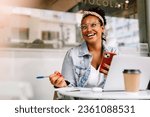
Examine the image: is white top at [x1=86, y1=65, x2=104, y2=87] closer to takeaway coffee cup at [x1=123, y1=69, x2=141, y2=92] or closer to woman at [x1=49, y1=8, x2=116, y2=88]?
woman at [x1=49, y1=8, x2=116, y2=88]

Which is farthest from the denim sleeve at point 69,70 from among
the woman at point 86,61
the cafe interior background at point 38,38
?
the cafe interior background at point 38,38

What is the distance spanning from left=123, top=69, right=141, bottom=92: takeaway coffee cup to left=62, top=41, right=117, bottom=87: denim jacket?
11.5 inches

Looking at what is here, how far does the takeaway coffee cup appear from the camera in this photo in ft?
3.33

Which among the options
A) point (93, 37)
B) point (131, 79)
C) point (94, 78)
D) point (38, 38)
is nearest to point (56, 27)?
point (38, 38)

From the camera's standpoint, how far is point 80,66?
1323 millimetres

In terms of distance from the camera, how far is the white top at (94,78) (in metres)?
1.24

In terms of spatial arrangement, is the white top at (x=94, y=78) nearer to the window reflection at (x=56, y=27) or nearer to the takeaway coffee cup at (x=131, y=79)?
the takeaway coffee cup at (x=131, y=79)

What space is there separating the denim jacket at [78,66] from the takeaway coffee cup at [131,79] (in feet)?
0.96

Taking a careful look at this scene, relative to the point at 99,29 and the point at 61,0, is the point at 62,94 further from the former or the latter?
the point at 61,0

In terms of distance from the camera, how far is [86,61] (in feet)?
4.37

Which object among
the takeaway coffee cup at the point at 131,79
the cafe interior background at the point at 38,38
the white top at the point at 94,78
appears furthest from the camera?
the cafe interior background at the point at 38,38

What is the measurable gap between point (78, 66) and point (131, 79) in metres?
0.37

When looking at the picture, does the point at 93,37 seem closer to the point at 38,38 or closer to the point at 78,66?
the point at 78,66

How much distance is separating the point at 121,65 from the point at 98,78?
0.25m
